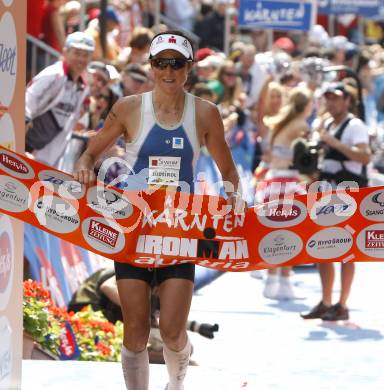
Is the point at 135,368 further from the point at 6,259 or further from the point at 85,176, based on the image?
the point at 85,176

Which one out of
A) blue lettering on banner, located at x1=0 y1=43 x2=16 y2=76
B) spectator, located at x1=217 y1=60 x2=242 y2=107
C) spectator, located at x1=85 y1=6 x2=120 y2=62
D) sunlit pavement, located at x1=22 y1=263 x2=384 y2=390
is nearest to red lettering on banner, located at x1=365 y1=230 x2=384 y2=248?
sunlit pavement, located at x1=22 y1=263 x2=384 y2=390

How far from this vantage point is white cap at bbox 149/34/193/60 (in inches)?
250

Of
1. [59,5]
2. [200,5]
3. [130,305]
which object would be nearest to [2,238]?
[130,305]

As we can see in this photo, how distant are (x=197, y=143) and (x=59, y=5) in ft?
21.6

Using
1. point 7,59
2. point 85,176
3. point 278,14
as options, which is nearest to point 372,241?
point 85,176

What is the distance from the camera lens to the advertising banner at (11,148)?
20.5ft

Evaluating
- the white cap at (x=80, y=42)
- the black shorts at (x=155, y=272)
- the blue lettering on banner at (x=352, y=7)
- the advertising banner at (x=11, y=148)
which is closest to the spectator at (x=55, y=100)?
the white cap at (x=80, y=42)

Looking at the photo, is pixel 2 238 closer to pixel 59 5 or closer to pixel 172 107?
pixel 172 107

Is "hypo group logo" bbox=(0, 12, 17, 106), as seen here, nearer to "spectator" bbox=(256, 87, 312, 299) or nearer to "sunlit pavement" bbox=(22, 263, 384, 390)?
"sunlit pavement" bbox=(22, 263, 384, 390)

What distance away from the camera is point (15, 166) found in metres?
6.23

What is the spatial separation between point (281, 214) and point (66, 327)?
8.27 ft

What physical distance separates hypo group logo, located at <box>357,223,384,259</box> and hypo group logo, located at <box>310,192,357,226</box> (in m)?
0.13

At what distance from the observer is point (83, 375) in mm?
7660

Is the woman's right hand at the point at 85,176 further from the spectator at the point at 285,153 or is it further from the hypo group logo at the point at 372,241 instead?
the spectator at the point at 285,153
